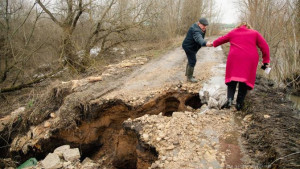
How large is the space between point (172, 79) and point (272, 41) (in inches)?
163

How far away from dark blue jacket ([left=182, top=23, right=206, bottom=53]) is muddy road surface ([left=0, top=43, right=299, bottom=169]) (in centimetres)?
101

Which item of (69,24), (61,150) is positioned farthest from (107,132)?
(69,24)

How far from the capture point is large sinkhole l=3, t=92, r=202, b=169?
177 inches

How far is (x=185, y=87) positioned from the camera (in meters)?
5.05

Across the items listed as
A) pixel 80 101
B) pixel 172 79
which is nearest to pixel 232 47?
pixel 172 79

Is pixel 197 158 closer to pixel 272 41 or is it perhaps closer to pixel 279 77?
pixel 279 77

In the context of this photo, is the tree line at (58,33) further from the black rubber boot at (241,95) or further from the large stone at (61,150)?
the black rubber boot at (241,95)

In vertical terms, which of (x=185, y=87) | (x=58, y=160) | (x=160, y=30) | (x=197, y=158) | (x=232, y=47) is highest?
(x=160, y=30)

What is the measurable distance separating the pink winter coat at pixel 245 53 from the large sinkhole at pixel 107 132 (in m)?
1.66

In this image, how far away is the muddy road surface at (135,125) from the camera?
2.90 meters

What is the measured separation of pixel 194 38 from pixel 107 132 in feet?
10.8

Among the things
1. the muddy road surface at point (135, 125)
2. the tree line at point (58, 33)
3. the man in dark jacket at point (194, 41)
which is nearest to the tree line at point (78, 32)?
the tree line at point (58, 33)

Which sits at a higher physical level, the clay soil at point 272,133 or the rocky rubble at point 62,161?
the clay soil at point 272,133

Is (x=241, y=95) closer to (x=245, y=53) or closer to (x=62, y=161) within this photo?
(x=245, y=53)
